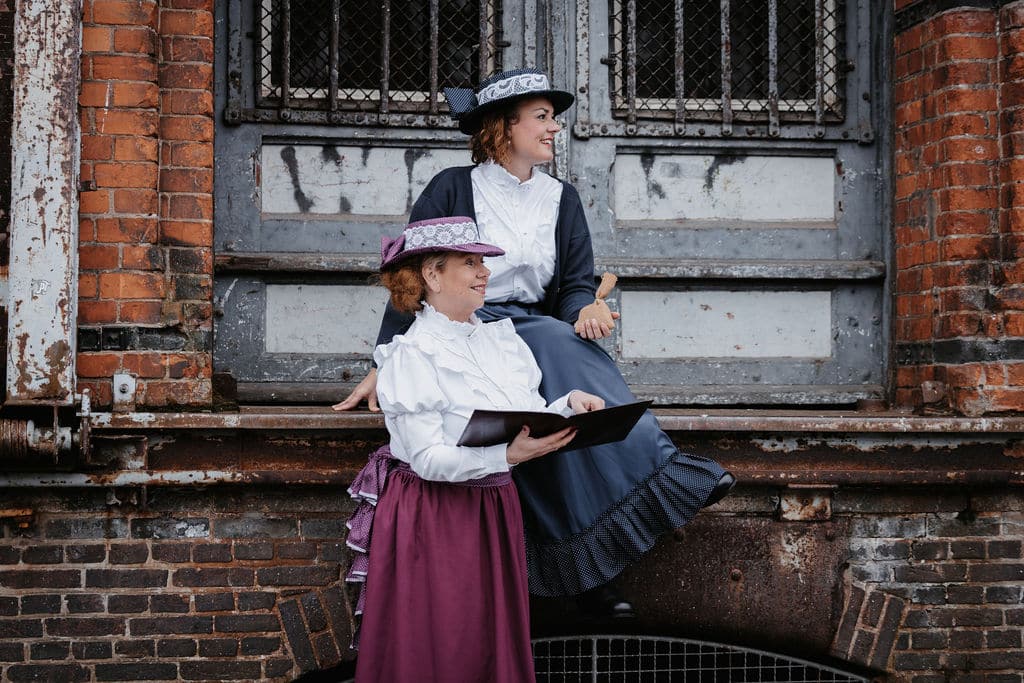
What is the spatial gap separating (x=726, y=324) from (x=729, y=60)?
115 centimetres

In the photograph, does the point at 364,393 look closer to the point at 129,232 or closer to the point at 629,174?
the point at 129,232

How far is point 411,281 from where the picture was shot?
3.20m

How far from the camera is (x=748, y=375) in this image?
184 inches

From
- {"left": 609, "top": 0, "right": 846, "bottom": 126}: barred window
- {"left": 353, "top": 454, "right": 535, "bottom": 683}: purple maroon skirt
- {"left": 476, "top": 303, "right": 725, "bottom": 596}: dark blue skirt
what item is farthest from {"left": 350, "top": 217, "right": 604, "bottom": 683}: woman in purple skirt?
{"left": 609, "top": 0, "right": 846, "bottom": 126}: barred window

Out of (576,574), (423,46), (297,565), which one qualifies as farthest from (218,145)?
(576,574)

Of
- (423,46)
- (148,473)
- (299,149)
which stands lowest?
(148,473)

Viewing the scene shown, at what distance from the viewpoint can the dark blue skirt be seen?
3.35 meters

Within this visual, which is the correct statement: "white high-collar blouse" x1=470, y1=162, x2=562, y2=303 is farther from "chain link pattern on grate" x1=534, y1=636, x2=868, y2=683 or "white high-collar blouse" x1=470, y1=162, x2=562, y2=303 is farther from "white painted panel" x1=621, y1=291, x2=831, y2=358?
"chain link pattern on grate" x1=534, y1=636, x2=868, y2=683

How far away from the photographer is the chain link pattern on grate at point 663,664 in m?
4.28

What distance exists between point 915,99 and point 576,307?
1931 mm

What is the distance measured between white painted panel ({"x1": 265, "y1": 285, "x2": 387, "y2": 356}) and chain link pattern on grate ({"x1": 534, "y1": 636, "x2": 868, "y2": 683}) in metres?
1.47

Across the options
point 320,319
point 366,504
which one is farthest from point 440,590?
point 320,319

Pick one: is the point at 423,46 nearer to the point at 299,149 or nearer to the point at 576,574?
the point at 299,149

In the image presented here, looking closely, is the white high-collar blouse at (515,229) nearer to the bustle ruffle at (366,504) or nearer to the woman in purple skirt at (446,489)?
the woman in purple skirt at (446,489)
